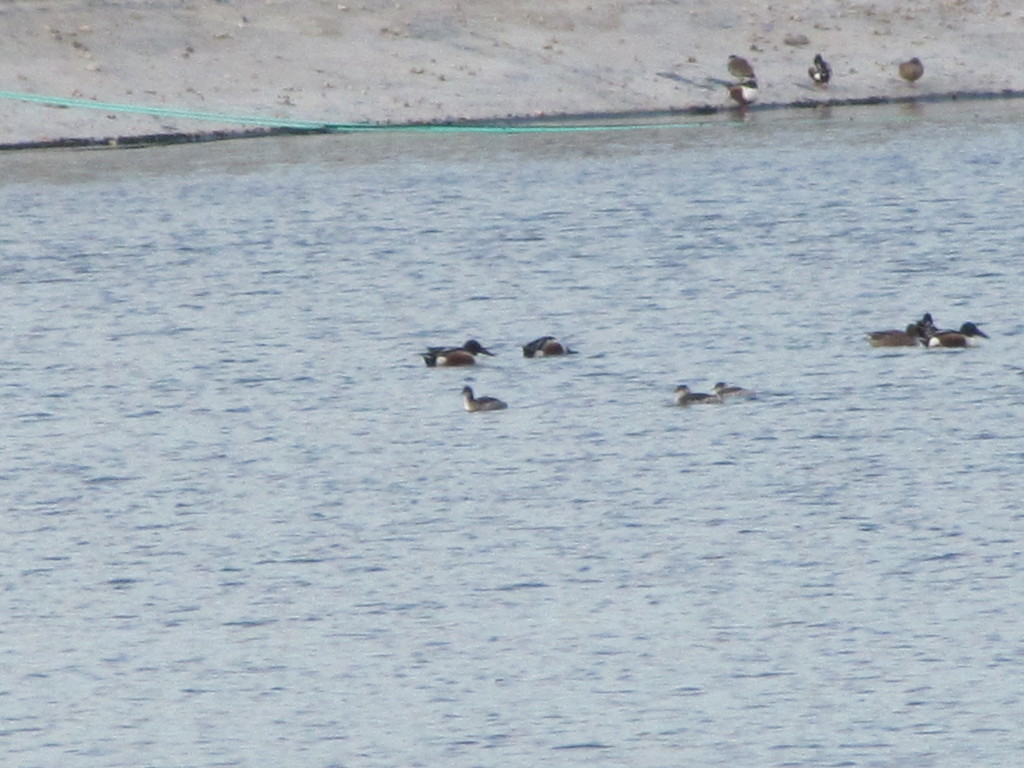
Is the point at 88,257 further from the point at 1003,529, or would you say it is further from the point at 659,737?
the point at 659,737

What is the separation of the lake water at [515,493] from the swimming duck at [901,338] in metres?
0.37

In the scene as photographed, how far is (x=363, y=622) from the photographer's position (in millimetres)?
13203

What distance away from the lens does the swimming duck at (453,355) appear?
20.6 metres

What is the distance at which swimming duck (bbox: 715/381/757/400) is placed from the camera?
18688 millimetres

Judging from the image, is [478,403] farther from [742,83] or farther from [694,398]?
[742,83]

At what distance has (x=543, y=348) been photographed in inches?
821

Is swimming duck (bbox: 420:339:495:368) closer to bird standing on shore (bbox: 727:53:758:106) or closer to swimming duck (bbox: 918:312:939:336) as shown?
swimming duck (bbox: 918:312:939:336)

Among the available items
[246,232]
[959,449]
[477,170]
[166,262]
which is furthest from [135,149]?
[959,449]

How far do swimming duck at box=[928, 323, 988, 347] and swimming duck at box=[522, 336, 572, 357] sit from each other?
3358 millimetres

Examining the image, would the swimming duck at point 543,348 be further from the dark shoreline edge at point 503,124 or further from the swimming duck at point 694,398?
the dark shoreline edge at point 503,124

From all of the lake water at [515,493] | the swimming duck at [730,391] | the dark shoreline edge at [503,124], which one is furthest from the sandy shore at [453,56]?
the swimming duck at [730,391]

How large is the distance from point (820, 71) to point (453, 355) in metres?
24.1

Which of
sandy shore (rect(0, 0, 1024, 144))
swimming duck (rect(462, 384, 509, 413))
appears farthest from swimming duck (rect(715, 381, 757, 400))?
sandy shore (rect(0, 0, 1024, 144))

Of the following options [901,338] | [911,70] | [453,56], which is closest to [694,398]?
[901,338]
